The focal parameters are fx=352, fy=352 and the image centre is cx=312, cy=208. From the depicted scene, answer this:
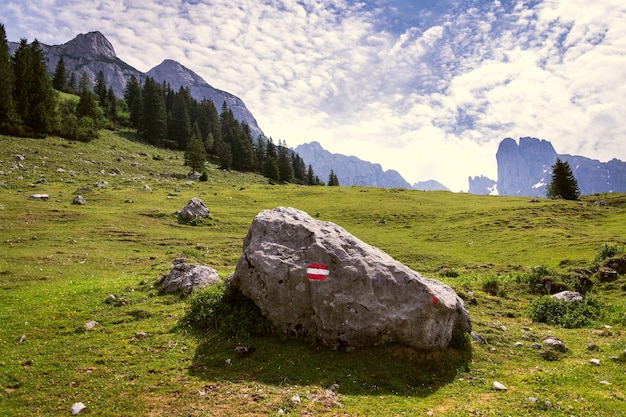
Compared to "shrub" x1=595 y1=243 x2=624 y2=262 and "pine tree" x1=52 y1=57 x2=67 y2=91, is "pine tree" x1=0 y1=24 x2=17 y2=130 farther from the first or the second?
"shrub" x1=595 y1=243 x2=624 y2=262

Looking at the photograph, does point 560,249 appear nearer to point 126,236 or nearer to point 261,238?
point 261,238

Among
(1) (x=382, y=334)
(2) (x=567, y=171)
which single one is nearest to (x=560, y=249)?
(1) (x=382, y=334)

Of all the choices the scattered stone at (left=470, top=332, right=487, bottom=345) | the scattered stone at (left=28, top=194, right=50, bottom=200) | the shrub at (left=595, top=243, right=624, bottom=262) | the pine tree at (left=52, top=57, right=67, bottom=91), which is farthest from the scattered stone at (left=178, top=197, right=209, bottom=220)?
the pine tree at (left=52, top=57, right=67, bottom=91)

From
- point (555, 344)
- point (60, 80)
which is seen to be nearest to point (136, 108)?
point (60, 80)

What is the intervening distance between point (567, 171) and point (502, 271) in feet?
175

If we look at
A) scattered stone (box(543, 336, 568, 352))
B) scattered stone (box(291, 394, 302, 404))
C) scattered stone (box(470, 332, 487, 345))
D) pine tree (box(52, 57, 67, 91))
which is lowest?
scattered stone (box(291, 394, 302, 404))

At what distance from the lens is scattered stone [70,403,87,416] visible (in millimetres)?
8703

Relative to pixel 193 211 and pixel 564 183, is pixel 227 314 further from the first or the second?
pixel 564 183

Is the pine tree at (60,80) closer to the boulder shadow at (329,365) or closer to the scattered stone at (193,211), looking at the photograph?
the scattered stone at (193,211)

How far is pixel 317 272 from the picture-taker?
12891mm

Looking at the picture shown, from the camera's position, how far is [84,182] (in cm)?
4938

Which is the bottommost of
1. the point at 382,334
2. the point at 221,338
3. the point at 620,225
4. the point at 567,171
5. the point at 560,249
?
the point at 221,338

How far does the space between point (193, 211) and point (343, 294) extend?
3196cm

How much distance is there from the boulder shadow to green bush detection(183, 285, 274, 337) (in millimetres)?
413
